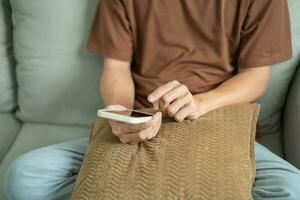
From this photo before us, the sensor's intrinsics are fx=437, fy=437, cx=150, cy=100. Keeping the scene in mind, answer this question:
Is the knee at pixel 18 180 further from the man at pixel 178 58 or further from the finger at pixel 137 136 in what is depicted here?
the finger at pixel 137 136

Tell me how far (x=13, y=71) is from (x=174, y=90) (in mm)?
687

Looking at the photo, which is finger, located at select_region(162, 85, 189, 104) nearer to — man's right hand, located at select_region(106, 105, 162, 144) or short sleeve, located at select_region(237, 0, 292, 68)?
man's right hand, located at select_region(106, 105, 162, 144)

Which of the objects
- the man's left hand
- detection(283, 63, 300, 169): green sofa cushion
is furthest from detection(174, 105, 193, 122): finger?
detection(283, 63, 300, 169): green sofa cushion

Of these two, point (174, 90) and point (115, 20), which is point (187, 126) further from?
point (115, 20)

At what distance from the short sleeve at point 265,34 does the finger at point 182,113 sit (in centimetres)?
25

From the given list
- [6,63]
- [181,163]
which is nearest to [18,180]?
[181,163]

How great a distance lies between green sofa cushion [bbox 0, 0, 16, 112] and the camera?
1353 millimetres

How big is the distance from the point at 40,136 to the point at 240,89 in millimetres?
640

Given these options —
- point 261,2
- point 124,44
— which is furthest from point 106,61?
point 261,2

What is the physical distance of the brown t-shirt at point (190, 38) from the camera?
3.56ft

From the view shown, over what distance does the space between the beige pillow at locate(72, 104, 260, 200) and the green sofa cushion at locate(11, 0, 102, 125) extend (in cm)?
37

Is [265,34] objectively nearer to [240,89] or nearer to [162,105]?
[240,89]

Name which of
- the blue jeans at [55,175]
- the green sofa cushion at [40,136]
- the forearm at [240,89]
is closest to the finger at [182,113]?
the forearm at [240,89]

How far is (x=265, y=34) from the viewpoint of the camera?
42.6 inches
